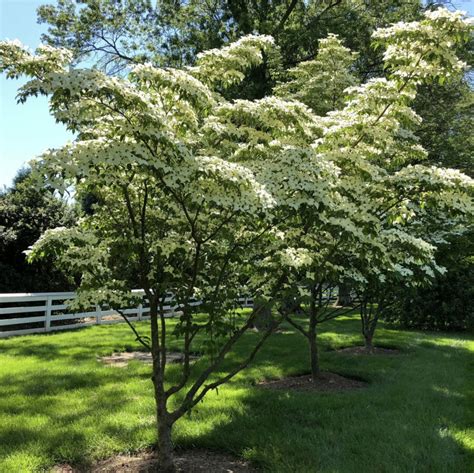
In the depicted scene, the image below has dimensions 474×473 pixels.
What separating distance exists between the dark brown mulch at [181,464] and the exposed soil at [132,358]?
10.7 feet

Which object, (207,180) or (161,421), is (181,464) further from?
(207,180)

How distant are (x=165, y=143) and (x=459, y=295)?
1215 cm

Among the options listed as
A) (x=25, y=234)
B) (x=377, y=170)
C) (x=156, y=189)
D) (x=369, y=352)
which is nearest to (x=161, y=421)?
(x=156, y=189)

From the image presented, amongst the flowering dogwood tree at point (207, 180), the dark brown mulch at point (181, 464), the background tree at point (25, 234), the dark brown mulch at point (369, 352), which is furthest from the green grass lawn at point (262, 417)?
the background tree at point (25, 234)

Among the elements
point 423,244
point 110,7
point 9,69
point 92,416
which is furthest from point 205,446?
point 110,7

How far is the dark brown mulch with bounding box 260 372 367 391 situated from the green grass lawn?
0.19 meters

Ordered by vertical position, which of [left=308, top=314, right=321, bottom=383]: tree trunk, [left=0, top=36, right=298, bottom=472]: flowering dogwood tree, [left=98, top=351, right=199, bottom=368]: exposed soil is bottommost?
[left=98, top=351, right=199, bottom=368]: exposed soil

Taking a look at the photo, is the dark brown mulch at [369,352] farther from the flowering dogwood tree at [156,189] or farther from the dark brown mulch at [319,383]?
the flowering dogwood tree at [156,189]

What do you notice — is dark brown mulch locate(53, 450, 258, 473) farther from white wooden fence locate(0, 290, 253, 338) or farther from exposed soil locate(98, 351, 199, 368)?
white wooden fence locate(0, 290, 253, 338)

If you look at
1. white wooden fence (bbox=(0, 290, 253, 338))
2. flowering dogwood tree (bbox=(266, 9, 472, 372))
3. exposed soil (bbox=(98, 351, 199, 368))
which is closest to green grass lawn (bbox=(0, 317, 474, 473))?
exposed soil (bbox=(98, 351, 199, 368))

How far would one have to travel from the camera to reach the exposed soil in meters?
7.51

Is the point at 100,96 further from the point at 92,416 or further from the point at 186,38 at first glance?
the point at 186,38

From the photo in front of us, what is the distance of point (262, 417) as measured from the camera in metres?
4.83

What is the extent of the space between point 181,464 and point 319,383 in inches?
117
